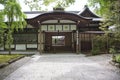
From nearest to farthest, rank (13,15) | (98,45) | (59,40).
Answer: (13,15) → (98,45) → (59,40)

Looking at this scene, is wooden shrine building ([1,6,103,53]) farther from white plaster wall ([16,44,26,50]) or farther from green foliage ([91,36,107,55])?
green foliage ([91,36,107,55])

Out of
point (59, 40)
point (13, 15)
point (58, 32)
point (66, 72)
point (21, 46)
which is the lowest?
point (66, 72)

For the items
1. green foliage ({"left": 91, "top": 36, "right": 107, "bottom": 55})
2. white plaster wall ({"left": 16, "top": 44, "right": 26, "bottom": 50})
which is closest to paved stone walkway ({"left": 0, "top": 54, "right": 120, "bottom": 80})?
green foliage ({"left": 91, "top": 36, "right": 107, "bottom": 55})

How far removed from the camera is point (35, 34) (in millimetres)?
26469

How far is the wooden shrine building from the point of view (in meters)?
23.8

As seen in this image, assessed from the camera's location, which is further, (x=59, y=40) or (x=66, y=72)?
(x=59, y=40)

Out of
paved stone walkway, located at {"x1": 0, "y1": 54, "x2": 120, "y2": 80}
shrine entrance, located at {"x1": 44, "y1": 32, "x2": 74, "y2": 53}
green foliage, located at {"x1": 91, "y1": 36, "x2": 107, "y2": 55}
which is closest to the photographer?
paved stone walkway, located at {"x1": 0, "y1": 54, "x2": 120, "y2": 80}

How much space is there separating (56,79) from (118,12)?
16.4ft

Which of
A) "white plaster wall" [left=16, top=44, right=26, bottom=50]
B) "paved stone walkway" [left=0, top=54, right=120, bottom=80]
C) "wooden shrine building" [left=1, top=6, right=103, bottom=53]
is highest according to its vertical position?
"wooden shrine building" [left=1, top=6, right=103, bottom=53]

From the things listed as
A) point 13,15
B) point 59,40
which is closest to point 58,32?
point 59,40

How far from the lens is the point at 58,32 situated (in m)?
26.4

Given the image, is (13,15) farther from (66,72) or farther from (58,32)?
(66,72)

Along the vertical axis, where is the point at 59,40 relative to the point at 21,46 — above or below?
above

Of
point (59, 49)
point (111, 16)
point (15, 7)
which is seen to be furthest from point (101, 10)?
point (59, 49)
